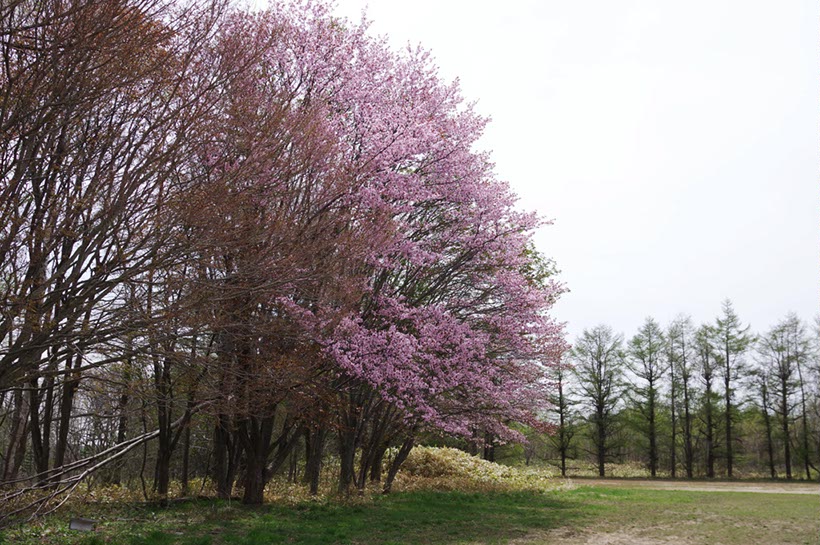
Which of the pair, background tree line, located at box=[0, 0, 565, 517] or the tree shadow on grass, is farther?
the tree shadow on grass

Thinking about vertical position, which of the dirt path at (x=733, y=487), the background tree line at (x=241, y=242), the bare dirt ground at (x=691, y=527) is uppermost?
the background tree line at (x=241, y=242)

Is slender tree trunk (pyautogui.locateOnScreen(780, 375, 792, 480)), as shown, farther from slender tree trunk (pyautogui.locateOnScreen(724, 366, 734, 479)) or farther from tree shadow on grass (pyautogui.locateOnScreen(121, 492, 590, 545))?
tree shadow on grass (pyautogui.locateOnScreen(121, 492, 590, 545))

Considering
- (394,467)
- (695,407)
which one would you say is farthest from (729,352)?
(394,467)

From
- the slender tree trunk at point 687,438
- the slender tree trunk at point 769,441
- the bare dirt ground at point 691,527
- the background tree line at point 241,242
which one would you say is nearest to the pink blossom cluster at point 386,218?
the background tree line at point 241,242

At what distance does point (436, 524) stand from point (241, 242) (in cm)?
647

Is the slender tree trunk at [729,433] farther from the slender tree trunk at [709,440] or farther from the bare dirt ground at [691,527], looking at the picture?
the bare dirt ground at [691,527]

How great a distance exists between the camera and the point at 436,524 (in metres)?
10.6

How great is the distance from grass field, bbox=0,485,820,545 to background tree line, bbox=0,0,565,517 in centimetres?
98

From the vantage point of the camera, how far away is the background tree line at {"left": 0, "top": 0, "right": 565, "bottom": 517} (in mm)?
6109

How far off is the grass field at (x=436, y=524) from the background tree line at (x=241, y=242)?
0.98 m

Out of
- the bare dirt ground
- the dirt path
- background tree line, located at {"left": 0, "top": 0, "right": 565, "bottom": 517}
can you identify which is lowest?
the dirt path

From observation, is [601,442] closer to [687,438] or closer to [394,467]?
[687,438]

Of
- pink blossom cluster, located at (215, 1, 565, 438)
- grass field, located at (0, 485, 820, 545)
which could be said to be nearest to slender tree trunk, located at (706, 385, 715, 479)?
grass field, located at (0, 485, 820, 545)

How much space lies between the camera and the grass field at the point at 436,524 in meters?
8.28
